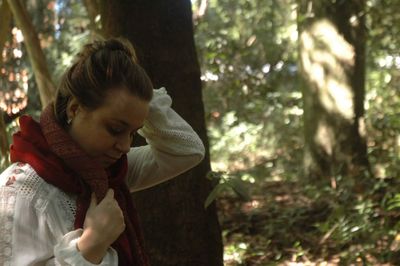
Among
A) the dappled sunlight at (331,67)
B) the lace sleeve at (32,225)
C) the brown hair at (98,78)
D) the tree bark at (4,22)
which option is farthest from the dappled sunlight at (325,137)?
the lace sleeve at (32,225)

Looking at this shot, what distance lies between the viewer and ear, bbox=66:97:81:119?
189cm

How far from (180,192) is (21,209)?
154 centimetres

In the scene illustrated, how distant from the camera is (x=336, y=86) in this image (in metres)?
7.17

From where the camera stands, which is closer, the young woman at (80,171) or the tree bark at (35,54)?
the young woman at (80,171)

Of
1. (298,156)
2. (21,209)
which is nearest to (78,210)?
(21,209)

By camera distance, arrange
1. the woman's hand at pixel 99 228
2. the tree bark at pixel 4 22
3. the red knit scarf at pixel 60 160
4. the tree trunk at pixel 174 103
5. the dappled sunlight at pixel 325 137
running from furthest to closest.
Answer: the dappled sunlight at pixel 325 137 < the tree bark at pixel 4 22 < the tree trunk at pixel 174 103 < the red knit scarf at pixel 60 160 < the woman's hand at pixel 99 228

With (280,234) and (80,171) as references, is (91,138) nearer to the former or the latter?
(80,171)

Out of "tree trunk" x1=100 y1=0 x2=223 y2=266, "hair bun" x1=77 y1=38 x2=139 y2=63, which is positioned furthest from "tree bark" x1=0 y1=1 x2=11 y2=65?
"hair bun" x1=77 y1=38 x2=139 y2=63

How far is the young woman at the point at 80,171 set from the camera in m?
1.71

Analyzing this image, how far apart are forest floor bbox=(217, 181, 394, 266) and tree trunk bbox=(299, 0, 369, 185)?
653mm

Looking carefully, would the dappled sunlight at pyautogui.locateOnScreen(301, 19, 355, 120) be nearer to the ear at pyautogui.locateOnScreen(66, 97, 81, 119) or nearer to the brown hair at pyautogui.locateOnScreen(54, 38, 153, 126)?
the brown hair at pyautogui.locateOnScreen(54, 38, 153, 126)

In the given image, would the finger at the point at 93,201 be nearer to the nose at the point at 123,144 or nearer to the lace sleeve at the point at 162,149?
the nose at the point at 123,144

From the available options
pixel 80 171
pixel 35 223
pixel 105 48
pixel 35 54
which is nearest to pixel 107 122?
pixel 80 171

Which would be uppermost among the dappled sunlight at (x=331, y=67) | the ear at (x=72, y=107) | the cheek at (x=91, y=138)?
the ear at (x=72, y=107)
